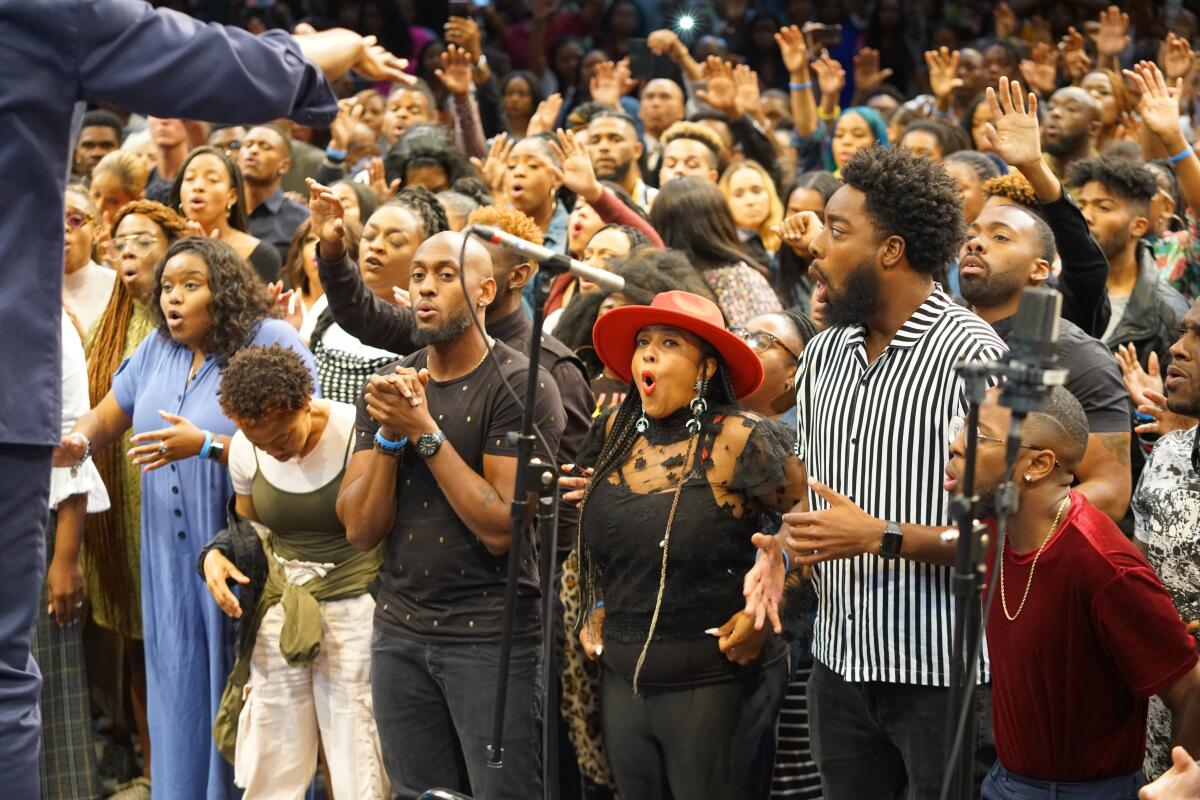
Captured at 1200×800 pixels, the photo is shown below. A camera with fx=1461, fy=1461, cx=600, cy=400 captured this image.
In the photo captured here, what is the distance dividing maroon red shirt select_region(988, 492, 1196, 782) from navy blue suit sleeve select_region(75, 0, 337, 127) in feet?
5.89

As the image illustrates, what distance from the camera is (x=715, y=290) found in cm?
553

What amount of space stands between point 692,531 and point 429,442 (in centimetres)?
72

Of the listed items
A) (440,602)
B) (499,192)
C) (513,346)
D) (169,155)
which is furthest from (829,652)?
(169,155)

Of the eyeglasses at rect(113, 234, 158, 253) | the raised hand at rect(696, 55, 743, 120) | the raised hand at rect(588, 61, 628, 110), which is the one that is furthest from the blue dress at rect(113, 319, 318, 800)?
the raised hand at rect(588, 61, 628, 110)

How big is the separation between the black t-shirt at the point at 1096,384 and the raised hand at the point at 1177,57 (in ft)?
14.7

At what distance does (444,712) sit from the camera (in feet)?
13.1

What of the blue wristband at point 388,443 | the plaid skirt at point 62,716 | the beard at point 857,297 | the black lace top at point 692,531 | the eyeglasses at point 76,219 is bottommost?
the plaid skirt at point 62,716

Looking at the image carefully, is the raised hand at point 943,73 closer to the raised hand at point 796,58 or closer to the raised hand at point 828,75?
the raised hand at point 828,75

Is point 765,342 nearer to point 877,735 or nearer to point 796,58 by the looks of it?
point 877,735

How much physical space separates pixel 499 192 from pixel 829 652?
433 centimetres

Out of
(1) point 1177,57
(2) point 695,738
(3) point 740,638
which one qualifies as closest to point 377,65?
(3) point 740,638

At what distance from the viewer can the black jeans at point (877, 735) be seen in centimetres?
327

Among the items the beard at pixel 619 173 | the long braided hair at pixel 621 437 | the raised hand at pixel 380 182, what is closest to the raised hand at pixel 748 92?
the beard at pixel 619 173

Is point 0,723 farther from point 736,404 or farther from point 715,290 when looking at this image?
point 715,290
